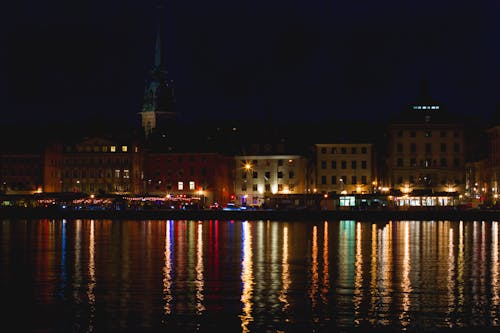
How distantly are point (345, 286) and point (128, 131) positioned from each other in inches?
4030

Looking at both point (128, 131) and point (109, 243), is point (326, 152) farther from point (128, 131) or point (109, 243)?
point (109, 243)

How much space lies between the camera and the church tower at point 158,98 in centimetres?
16112

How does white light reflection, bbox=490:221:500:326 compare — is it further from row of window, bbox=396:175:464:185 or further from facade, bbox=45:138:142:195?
facade, bbox=45:138:142:195

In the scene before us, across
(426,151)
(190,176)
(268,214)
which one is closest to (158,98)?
(190,176)

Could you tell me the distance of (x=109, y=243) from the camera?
220ft

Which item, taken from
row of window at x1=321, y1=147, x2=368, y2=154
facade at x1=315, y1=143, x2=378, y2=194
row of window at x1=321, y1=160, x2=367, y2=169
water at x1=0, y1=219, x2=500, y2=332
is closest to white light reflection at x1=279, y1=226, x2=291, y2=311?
water at x1=0, y1=219, x2=500, y2=332

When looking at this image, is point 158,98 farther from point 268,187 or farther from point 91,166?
point 268,187

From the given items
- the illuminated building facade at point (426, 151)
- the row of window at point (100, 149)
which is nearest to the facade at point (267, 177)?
the illuminated building facade at point (426, 151)

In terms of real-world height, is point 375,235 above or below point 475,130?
below

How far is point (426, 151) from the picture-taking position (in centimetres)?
12938

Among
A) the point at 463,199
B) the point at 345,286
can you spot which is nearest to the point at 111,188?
the point at 463,199

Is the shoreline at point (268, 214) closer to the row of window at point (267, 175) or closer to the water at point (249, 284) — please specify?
the row of window at point (267, 175)

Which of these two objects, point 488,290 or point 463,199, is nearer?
point 488,290

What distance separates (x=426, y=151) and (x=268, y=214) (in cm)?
2555
